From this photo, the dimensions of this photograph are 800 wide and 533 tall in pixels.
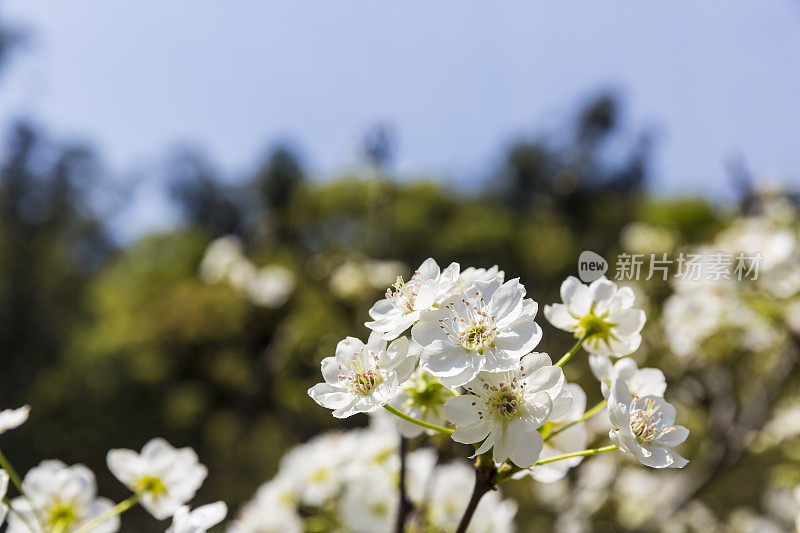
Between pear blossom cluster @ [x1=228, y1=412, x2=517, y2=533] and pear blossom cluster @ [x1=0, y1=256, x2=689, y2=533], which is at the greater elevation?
pear blossom cluster @ [x1=0, y1=256, x2=689, y2=533]

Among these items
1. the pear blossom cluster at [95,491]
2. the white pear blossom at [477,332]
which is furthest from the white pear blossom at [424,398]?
the pear blossom cluster at [95,491]

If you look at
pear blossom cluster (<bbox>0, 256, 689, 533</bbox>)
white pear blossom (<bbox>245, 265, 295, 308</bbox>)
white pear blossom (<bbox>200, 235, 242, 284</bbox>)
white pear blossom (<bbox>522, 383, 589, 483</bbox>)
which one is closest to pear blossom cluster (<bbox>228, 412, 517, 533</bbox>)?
pear blossom cluster (<bbox>0, 256, 689, 533</bbox>)

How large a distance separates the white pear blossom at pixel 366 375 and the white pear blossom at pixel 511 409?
6cm

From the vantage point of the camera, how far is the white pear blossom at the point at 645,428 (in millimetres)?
497

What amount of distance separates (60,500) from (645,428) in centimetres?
64

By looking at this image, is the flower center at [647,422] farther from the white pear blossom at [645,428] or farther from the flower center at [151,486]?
the flower center at [151,486]

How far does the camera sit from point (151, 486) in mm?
737

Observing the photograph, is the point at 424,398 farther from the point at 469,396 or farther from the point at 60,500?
the point at 60,500

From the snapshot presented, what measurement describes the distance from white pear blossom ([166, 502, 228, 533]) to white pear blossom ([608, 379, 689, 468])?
0.33 meters

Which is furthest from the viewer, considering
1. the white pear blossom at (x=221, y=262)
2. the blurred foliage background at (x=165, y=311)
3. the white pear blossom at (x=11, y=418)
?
the blurred foliage background at (x=165, y=311)

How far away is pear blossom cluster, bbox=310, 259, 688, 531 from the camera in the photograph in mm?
487

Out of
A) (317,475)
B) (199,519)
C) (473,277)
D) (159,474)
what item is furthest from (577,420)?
(317,475)

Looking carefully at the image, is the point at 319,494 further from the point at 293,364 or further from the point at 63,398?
the point at 63,398

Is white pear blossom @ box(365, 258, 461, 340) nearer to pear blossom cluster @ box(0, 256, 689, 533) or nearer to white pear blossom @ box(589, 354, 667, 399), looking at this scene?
pear blossom cluster @ box(0, 256, 689, 533)
